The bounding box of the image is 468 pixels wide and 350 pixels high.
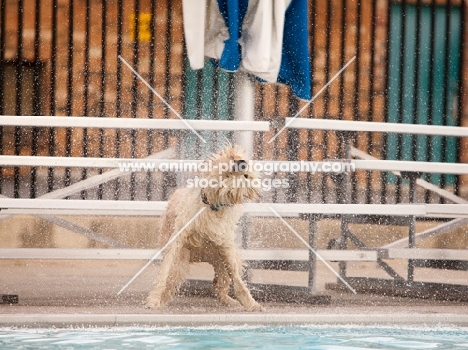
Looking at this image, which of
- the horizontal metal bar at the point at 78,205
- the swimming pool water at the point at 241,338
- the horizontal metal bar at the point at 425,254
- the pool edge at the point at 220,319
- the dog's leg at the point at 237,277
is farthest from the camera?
the horizontal metal bar at the point at 425,254

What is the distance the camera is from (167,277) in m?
7.18

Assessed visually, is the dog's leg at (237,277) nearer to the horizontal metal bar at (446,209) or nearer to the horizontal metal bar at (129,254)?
the horizontal metal bar at (129,254)

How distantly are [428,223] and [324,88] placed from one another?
5.59 ft

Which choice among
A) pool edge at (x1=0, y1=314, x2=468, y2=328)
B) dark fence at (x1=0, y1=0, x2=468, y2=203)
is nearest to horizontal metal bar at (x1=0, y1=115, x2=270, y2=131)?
pool edge at (x1=0, y1=314, x2=468, y2=328)

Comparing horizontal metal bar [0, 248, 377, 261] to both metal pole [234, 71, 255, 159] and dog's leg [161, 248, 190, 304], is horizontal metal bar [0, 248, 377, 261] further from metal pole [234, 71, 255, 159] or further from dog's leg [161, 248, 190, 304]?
metal pole [234, 71, 255, 159]

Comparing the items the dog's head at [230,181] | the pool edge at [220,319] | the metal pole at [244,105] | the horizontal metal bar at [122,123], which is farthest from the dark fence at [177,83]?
the pool edge at [220,319]

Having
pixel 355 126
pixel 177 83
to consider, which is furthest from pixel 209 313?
pixel 177 83

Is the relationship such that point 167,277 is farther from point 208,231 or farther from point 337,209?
point 337,209

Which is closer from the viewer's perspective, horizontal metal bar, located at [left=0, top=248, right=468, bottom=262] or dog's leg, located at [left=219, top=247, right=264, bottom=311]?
dog's leg, located at [left=219, top=247, right=264, bottom=311]

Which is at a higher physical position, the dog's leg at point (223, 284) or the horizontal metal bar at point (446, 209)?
the horizontal metal bar at point (446, 209)

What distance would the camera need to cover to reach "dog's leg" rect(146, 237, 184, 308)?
282 inches

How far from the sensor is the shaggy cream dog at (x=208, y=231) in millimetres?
6953

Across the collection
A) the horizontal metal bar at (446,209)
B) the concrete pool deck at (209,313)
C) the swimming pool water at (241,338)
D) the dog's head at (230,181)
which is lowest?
the swimming pool water at (241,338)

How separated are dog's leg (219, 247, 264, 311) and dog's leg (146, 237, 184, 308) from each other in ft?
0.93
